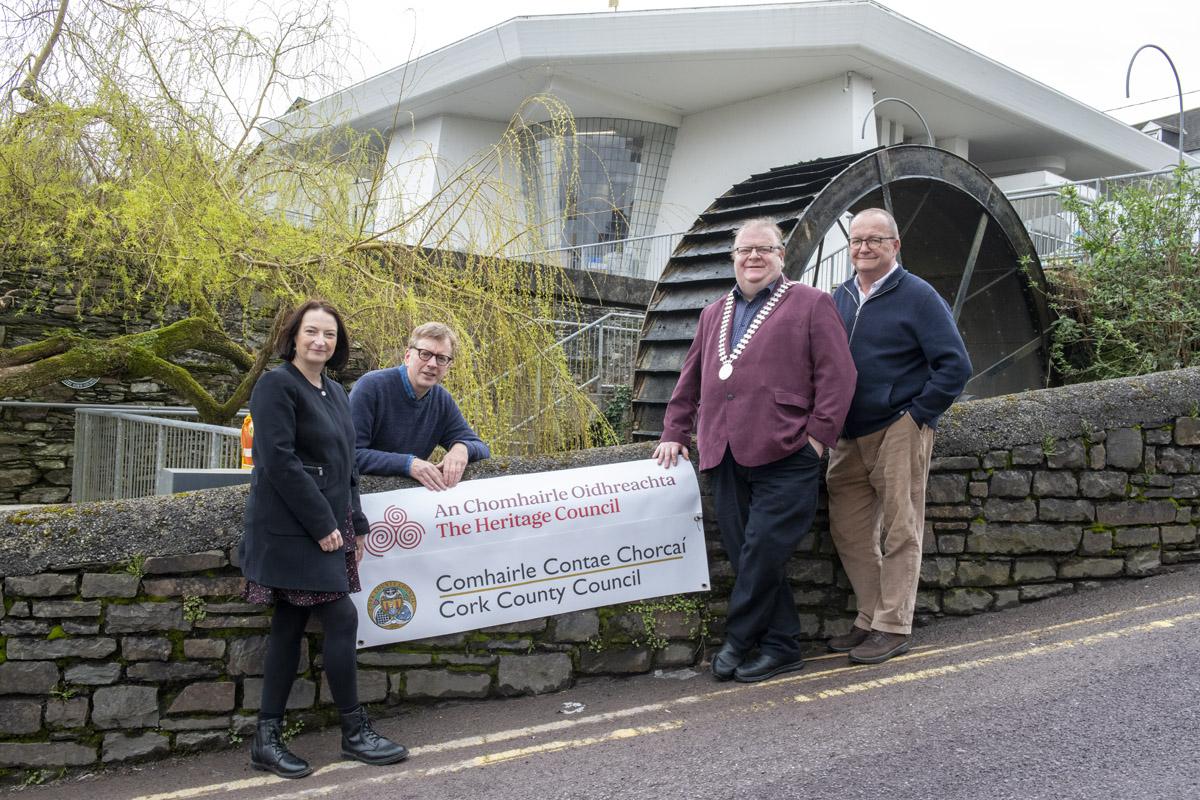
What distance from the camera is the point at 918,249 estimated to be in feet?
33.3

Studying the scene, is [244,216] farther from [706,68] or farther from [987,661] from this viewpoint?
[706,68]

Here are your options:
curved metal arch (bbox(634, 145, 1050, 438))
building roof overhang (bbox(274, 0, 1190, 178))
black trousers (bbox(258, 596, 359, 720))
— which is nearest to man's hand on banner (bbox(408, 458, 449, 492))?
black trousers (bbox(258, 596, 359, 720))

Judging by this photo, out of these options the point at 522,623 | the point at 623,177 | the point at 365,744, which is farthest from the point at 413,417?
the point at 623,177

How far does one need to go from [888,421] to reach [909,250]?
21.5 ft

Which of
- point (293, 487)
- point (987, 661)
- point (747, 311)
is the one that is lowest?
point (987, 661)

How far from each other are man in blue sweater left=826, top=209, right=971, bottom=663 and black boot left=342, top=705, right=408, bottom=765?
208 centimetres

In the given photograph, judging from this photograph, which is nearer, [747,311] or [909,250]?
[747,311]

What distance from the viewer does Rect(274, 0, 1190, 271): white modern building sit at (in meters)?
15.5

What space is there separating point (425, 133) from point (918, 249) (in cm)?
1153

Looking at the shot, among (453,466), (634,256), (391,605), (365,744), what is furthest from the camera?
(634,256)

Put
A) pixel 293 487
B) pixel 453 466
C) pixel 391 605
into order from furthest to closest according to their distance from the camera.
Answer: pixel 453 466
pixel 391 605
pixel 293 487

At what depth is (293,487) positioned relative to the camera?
11.3 ft

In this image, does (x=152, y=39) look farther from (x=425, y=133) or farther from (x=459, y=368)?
(x=425, y=133)

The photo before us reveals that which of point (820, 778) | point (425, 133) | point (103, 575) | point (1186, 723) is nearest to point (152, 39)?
point (103, 575)
